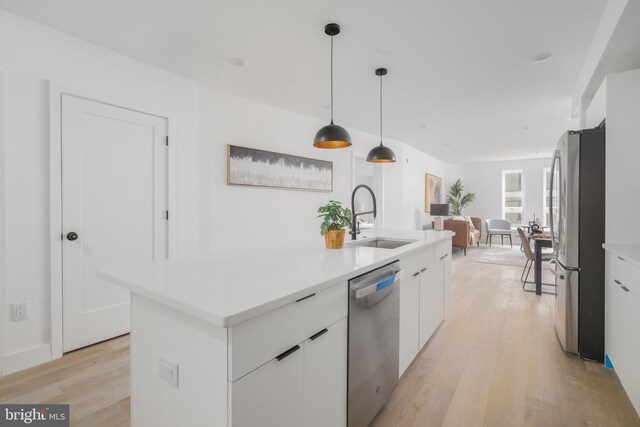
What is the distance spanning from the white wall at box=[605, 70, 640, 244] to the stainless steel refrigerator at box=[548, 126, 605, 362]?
81 millimetres

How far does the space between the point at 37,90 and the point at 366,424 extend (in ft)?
10.00

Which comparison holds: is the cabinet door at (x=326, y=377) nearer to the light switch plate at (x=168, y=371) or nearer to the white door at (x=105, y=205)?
the light switch plate at (x=168, y=371)

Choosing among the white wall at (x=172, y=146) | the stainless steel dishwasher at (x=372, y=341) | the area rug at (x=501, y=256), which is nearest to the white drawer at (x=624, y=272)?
the stainless steel dishwasher at (x=372, y=341)

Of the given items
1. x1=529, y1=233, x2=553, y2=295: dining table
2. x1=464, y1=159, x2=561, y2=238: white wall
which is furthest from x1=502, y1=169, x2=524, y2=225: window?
x1=529, y1=233, x2=553, y2=295: dining table

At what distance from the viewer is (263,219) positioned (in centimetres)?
395

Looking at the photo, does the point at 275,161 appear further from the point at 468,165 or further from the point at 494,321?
the point at 468,165

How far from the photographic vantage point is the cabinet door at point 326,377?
118 cm

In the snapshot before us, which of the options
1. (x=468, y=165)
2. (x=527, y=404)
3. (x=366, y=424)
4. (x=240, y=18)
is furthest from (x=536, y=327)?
(x=468, y=165)

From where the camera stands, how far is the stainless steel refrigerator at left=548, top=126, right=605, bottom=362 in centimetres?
229

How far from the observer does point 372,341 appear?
158 centimetres

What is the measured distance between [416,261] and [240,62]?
7.43 ft

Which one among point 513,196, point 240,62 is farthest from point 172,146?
point 513,196

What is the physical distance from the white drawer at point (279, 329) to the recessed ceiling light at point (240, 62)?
2.33 metres

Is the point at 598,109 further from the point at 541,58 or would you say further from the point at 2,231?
the point at 2,231
